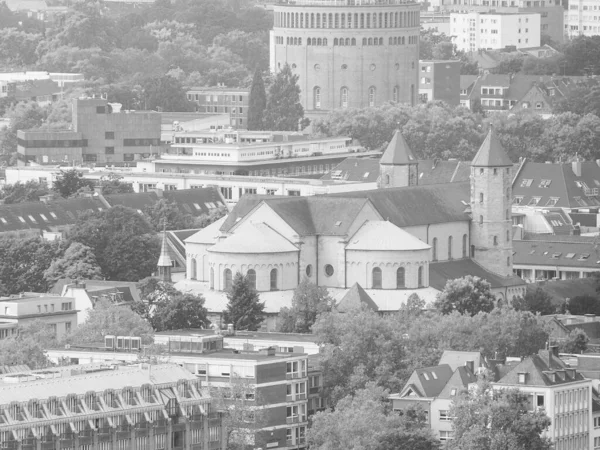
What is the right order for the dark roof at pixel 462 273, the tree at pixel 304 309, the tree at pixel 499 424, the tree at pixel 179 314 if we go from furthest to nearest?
the dark roof at pixel 462 273
the tree at pixel 304 309
the tree at pixel 179 314
the tree at pixel 499 424

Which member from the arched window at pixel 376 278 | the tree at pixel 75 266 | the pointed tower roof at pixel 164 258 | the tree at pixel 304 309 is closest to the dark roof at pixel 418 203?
A: the arched window at pixel 376 278

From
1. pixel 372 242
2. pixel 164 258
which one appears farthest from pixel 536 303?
pixel 164 258

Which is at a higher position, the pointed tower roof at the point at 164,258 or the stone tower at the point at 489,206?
the stone tower at the point at 489,206

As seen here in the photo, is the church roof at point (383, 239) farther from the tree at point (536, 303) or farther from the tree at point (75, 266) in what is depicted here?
the tree at point (75, 266)

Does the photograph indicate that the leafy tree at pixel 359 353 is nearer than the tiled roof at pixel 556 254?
Yes

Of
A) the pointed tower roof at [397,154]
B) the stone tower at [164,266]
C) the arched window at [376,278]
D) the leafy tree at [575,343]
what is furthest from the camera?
the pointed tower roof at [397,154]

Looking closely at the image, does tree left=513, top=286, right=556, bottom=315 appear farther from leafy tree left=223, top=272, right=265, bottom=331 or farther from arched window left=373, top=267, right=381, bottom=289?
leafy tree left=223, top=272, right=265, bottom=331
